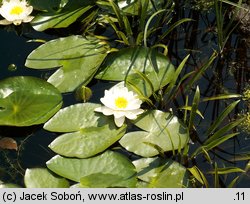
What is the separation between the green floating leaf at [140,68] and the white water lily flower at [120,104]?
0.27 feet

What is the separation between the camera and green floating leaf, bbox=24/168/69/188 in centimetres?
200

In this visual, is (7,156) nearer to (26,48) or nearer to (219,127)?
(26,48)

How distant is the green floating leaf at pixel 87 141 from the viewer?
6.81 feet

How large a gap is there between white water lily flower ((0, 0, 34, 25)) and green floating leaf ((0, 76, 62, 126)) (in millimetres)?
415

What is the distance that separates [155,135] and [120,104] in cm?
20

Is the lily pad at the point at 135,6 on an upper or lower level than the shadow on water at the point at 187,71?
upper

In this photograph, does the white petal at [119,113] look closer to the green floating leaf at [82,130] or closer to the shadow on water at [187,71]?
the green floating leaf at [82,130]

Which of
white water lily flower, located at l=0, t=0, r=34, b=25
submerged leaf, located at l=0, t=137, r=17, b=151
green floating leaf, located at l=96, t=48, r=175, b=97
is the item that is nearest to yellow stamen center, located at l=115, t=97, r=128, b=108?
green floating leaf, located at l=96, t=48, r=175, b=97

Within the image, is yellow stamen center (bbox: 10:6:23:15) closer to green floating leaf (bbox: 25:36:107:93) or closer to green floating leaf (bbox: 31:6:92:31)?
green floating leaf (bbox: 31:6:92:31)

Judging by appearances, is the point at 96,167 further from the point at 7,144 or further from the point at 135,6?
the point at 135,6

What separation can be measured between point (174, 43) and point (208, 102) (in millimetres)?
411

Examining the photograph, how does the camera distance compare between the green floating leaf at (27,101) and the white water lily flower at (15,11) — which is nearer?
the green floating leaf at (27,101)

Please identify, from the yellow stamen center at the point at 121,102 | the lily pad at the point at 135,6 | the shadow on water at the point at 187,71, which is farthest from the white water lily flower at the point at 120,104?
the lily pad at the point at 135,6

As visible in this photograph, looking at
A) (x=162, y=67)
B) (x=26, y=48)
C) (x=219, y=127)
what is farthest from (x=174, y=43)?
(x=26, y=48)
